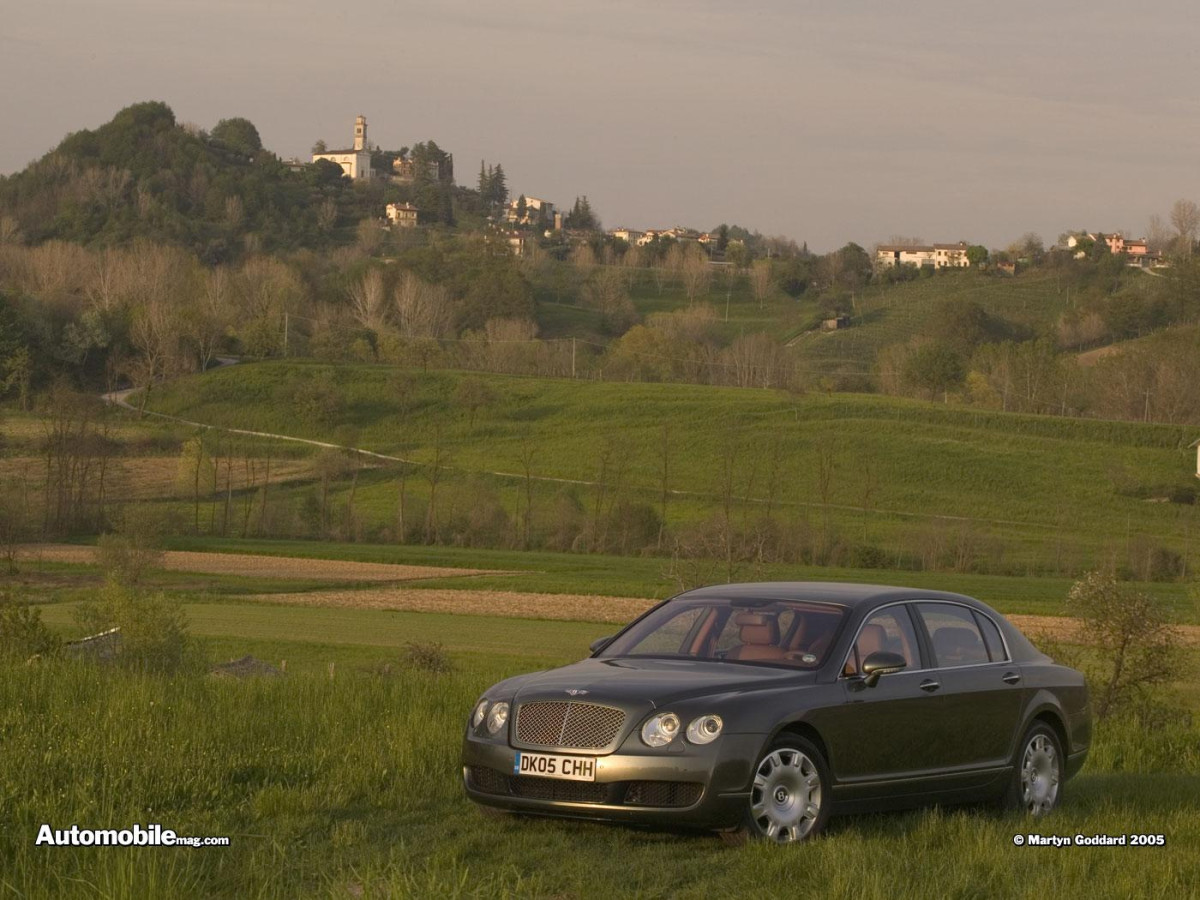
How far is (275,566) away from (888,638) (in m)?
54.4

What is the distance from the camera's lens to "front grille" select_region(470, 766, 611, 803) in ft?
30.2

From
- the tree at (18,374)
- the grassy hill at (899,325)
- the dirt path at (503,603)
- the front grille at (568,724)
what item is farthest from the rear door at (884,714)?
the grassy hill at (899,325)

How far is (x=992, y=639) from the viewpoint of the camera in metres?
11.7

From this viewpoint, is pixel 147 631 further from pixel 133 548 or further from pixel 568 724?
pixel 133 548

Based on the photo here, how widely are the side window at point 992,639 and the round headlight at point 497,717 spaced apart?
12.7 ft

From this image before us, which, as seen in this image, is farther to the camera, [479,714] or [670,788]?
[479,714]

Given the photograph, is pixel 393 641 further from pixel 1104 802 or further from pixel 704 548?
pixel 1104 802

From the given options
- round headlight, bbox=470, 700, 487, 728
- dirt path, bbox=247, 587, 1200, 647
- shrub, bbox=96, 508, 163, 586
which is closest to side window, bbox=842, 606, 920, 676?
round headlight, bbox=470, 700, 487, 728

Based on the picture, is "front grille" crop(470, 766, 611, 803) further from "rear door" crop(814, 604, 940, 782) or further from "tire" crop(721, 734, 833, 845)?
"rear door" crop(814, 604, 940, 782)

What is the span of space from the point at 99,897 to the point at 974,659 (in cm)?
681

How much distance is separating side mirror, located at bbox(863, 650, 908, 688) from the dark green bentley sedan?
0.02m

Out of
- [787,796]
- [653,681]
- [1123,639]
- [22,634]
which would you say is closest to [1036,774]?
[787,796]

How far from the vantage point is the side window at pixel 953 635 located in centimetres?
1116

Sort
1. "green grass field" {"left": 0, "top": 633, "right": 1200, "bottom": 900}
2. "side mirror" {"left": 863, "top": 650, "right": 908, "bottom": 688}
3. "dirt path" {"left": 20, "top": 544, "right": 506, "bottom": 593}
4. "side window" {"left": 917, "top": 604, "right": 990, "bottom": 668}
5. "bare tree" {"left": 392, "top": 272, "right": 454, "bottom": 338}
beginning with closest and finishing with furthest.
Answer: "green grass field" {"left": 0, "top": 633, "right": 1200, "bottom": 900}, "side mirror" {"left": 863, "top": 650, "right": 908, "bottom": 688}, "side window" {"left": 917, "top": 604, "right": 990, "bottom": 668}, "dirt path" {"left": 20, "top": 544, "right": 506, "bottom": 593}, "bare tree" {"left": 392, "top": 272, "right": 454, "bottom": 338}
